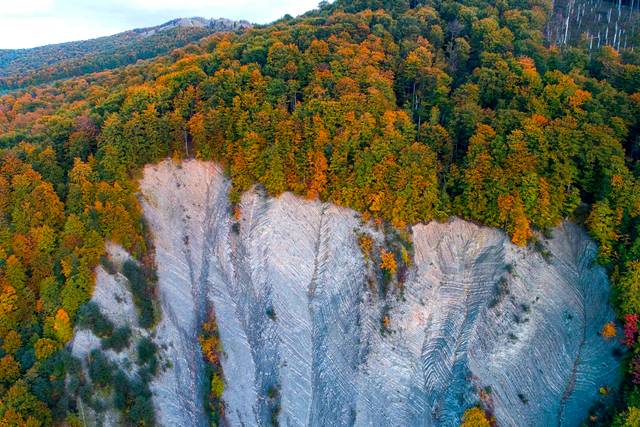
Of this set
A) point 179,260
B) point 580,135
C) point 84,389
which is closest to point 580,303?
point 580,135

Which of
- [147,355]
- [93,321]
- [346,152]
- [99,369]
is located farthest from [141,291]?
[346,152]

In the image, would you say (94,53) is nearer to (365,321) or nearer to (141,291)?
(141,291)

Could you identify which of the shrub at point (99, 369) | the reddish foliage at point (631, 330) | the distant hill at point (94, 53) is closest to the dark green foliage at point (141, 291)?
the shrub at point (99, 369)

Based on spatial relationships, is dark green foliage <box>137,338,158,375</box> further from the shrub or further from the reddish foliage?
the reddish foliage

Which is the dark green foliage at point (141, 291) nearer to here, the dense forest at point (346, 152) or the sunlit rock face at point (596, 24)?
the dense forest at point (346, 152)

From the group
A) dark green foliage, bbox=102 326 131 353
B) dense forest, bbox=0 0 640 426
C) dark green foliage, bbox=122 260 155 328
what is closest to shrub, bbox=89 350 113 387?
dark green foliage, bbox=102 326 131 353

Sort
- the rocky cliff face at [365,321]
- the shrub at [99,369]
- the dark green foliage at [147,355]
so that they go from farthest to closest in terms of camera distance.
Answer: the dark green foliage at [147,355] < the shrub at [99,369] < the rocky cliff face at [365,321]
